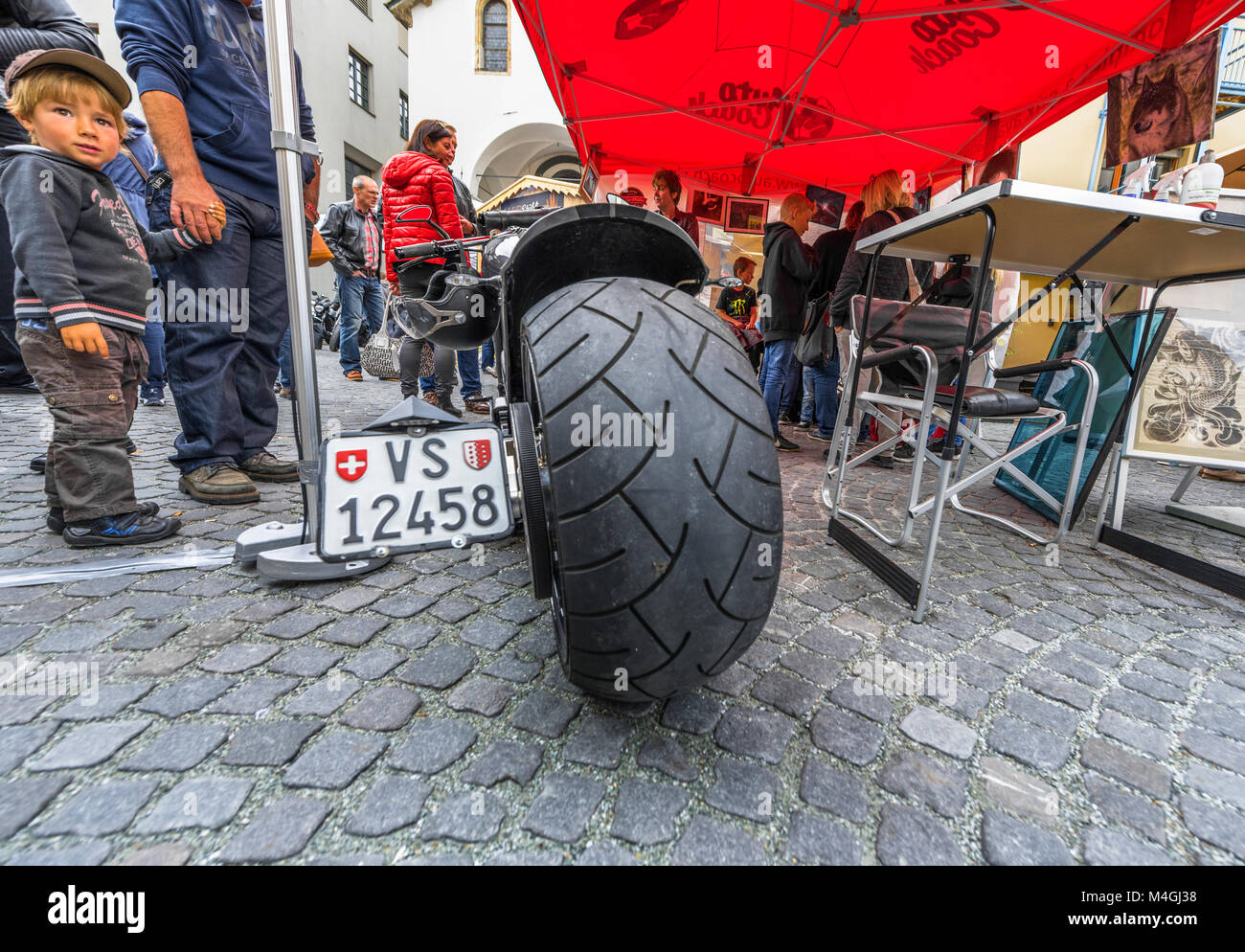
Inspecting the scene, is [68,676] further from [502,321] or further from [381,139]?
[381,139]

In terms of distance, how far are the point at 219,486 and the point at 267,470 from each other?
1.07ft

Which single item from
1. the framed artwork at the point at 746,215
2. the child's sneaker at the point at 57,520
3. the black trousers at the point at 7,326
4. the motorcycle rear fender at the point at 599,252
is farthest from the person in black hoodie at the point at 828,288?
the black trousers at the point at 7,326

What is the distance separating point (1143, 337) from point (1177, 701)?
189 centimetres

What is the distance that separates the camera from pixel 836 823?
0.96 metres

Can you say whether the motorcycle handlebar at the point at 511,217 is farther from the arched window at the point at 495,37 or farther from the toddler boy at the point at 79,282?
the arched window at the point at 495,37

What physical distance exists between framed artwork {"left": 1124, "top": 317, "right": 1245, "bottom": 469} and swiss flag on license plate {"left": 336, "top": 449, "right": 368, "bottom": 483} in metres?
3.48

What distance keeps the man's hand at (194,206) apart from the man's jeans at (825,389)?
163 inches

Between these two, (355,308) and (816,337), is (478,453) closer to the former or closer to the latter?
(816,337)

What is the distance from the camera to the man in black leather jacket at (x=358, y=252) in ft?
18.7

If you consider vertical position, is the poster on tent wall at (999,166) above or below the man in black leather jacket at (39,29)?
above

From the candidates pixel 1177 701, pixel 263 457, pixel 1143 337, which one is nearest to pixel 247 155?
pixel 263 457

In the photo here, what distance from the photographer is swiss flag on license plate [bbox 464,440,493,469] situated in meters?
1.80

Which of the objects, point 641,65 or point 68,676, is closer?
point 68,676

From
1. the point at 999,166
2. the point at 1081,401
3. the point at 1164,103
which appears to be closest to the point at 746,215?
the point at 999,166
